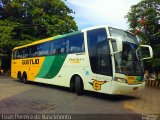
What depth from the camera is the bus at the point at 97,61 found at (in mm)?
11336

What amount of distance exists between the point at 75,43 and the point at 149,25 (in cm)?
848

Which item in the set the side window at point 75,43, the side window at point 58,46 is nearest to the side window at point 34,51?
the side window at point 58,46

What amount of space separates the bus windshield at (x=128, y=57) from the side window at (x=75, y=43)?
1.92m

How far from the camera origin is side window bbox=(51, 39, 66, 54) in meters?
15.0

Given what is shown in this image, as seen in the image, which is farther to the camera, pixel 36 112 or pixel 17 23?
pixel 17 23

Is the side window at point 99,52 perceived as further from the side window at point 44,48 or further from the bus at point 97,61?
the side window at point 44,48

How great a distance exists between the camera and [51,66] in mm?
16047

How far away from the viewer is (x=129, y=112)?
30.2ft

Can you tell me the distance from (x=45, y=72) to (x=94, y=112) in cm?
831

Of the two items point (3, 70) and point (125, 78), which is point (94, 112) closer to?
point (125, 78)

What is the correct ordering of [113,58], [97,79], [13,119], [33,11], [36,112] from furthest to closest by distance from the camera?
[33,11] → [97,79] → [113,58] → [36,112] → [13,119]

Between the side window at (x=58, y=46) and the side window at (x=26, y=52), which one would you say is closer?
the side window at (x=58, y=46)

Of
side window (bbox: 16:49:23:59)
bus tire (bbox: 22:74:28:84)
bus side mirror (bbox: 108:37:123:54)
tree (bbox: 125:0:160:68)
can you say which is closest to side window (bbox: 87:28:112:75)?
bus side mirror (bbox: 108:37:123:54)

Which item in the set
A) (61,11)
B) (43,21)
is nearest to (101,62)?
(43,21)
